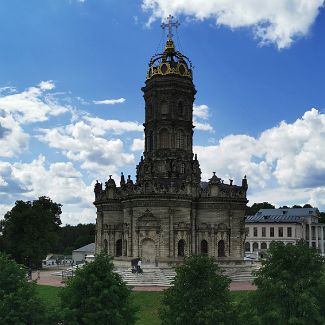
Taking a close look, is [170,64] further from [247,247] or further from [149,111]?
[247,247]

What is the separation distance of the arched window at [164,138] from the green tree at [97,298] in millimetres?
33812

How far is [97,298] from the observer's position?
21.8 m

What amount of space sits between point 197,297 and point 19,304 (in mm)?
7146

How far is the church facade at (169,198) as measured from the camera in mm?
51594

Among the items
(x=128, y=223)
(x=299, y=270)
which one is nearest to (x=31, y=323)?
(x=299, y=270)

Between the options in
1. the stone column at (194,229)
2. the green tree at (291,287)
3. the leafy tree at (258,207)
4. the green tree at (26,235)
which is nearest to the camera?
the green tree at (291,287)

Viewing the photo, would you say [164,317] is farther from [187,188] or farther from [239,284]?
[187,188]

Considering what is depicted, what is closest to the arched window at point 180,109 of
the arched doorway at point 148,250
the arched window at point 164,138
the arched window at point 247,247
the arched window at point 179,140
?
the arched window at point 179,140

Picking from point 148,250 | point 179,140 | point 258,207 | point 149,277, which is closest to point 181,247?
point 148,250

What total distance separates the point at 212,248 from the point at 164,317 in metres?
32.2

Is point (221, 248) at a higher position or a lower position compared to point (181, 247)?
lower

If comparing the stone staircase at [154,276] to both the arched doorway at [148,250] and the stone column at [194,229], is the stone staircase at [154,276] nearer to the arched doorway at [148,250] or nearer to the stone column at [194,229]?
the arched doorway at [148,250]

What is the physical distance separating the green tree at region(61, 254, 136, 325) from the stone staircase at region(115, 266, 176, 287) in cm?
Result: 2308

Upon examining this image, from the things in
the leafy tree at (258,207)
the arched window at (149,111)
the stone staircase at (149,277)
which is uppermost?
the arched window at (149,111)
